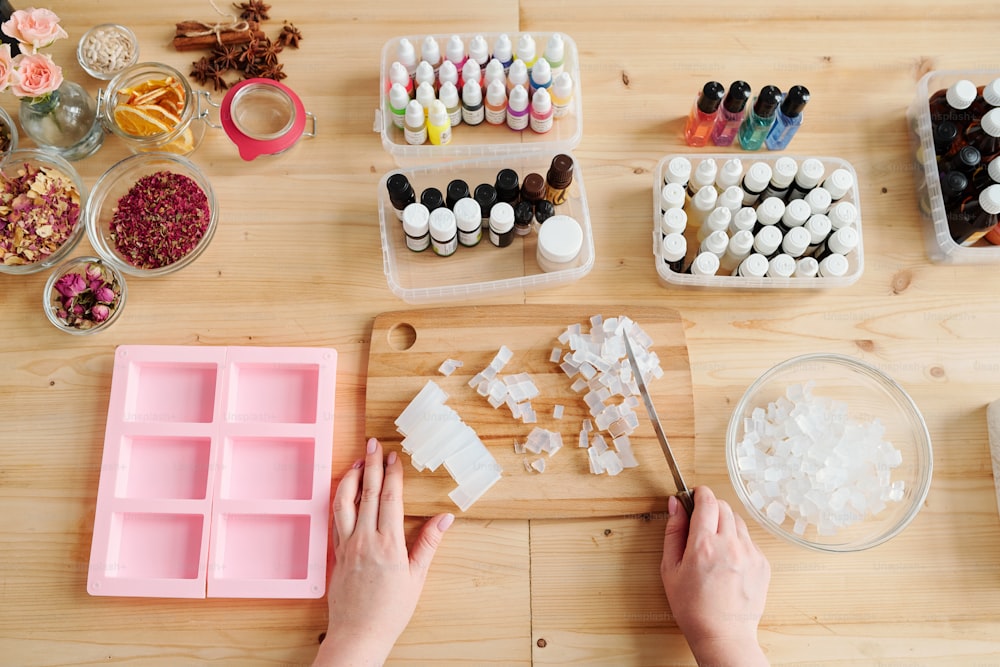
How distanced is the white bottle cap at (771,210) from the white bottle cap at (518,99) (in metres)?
0.47

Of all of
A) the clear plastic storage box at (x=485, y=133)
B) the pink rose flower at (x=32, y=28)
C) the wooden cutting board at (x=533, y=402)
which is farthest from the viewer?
the clear plastic storage box at (x=485, y=133)

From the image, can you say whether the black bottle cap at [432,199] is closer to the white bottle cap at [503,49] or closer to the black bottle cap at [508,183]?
the black bottle cap at [508,183]

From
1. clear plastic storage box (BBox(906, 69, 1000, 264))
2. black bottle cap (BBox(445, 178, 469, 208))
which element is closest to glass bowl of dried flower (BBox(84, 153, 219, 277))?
black bottle cap (BBox(445, 178, 469, 208))

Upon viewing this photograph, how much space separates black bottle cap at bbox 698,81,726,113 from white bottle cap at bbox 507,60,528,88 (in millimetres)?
325

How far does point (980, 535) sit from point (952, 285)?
0.46m

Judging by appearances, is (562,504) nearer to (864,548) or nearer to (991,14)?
(864,548)

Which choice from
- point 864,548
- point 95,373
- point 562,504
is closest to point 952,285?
point 864,548

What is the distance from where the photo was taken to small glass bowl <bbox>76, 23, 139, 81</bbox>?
1.27 m

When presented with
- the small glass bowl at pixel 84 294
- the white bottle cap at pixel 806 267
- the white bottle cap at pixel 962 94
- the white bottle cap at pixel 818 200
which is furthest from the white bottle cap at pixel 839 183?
the small glass bowl at pixel 84 294

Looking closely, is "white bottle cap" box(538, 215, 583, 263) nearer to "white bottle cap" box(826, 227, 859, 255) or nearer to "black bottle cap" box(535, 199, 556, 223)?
"black bottle cap" box(535, 199, 556, 223)

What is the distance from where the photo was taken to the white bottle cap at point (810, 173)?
1171 mm

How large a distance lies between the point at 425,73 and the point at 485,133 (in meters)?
0.16

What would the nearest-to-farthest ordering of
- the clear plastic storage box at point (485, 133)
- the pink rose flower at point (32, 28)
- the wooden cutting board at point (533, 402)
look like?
the pink rose flower at point (32, 28) < the wooden cutting board at point (533, 402) < the clear plastic storage box at point (485, 133)

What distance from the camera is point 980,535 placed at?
1152mm
